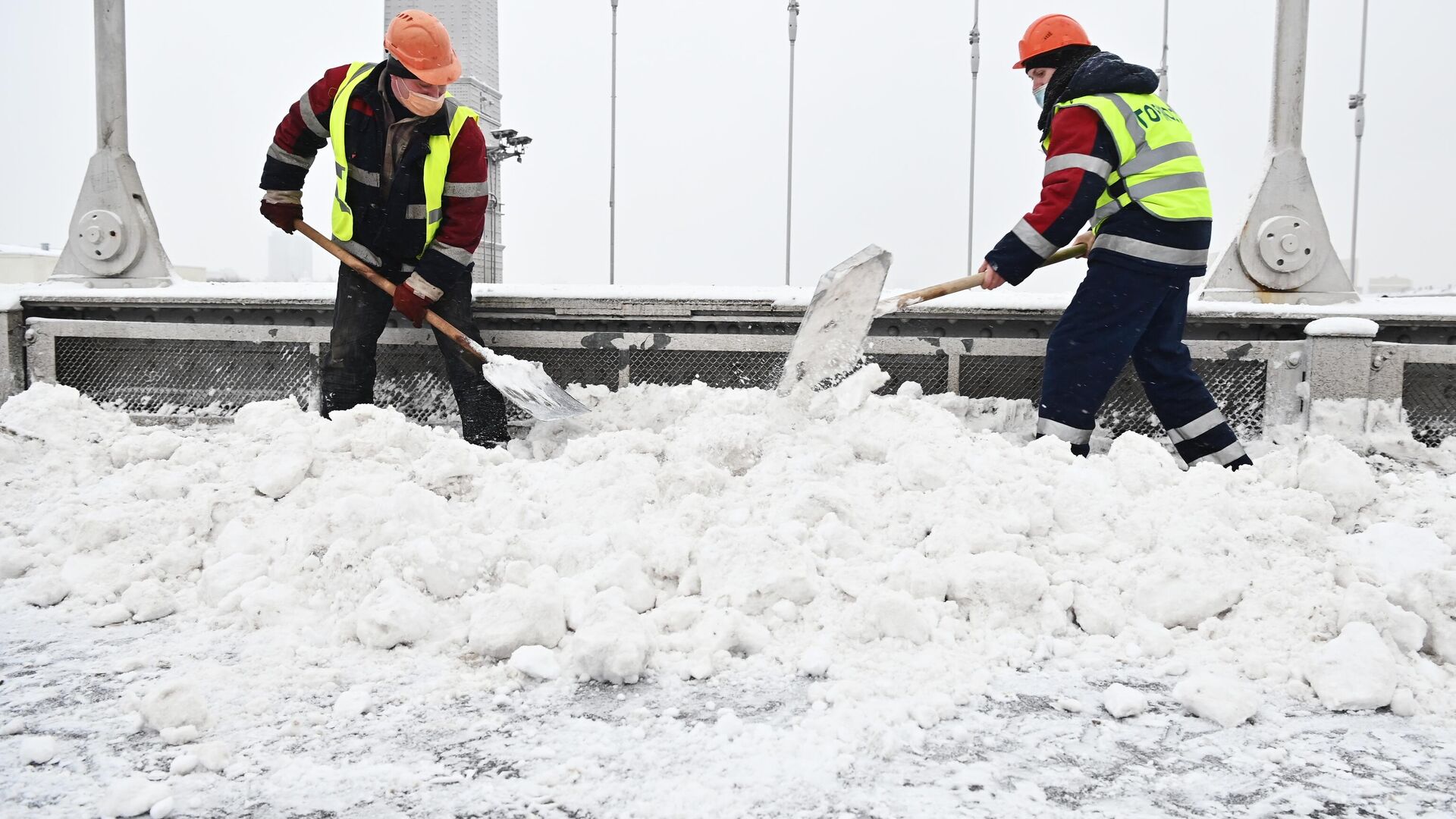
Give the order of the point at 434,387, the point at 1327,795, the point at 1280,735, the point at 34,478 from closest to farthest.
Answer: the point at 1327,795 → the point at 1280,735 → the point at 34,478 → the point at 434,387

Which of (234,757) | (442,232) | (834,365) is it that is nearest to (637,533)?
(234,757)

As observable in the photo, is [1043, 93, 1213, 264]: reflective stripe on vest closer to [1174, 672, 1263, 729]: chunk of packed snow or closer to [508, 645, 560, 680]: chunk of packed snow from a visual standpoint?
[1174, 672, 1263, 729]: chunk of packed snow

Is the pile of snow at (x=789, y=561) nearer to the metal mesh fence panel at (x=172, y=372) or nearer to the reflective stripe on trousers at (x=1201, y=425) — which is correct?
the reflective stripe on trousers at (x=1201, y=425)

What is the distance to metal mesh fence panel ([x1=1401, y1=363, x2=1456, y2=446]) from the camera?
367cm

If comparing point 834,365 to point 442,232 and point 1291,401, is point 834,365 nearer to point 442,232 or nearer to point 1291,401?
point 442,232

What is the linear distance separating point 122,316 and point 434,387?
65.1 inches

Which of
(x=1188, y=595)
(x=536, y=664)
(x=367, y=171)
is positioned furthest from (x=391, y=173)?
(x=1188, y=595)

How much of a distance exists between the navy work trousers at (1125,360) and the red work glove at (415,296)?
2558 millimetres

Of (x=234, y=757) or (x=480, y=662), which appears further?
(x=480, y=662)

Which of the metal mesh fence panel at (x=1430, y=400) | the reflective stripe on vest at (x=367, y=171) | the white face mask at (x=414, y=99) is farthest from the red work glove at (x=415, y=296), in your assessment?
Result: the metal mesh fence panel at (x=1430, y=400)

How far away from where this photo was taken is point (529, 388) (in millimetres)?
3568

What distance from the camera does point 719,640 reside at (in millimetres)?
1867

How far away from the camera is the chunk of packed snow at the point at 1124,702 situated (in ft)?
5.39

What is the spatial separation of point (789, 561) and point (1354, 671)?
3.87 feet
